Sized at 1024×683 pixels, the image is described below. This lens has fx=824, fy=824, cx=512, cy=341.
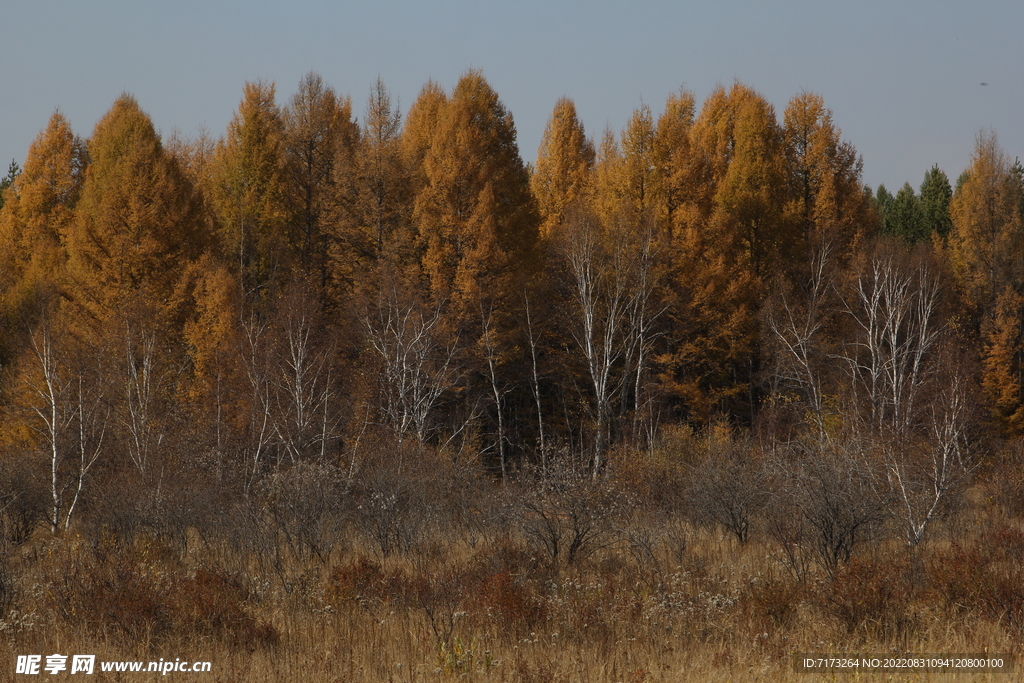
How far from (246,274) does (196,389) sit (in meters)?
7.04

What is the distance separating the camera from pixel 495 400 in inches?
998

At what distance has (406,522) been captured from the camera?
46.6 ft

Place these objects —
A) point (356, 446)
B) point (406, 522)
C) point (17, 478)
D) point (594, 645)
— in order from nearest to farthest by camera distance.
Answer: point (594, 645)
point (406, 522)
point (17, 478)
point (356, 446)

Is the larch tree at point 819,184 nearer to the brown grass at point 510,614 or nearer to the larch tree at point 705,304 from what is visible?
the larch tree at point 705,304

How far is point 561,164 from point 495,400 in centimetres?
1070

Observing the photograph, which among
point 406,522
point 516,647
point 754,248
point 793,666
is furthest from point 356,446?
point 754,248

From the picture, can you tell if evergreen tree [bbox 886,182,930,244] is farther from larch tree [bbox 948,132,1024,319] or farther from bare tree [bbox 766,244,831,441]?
bare tree [bbox 766,244,831,441]

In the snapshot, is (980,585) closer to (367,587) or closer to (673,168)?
(367,587)

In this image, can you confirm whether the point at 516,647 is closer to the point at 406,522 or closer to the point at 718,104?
the point at 406,522

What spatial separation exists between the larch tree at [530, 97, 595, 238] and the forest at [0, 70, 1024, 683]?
13 centimetres

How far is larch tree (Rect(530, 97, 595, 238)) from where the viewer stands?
1193 inches

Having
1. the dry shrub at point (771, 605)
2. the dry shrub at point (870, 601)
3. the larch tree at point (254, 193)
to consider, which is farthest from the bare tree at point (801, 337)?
the larch tree at point (254, 193)

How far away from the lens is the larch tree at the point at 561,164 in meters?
30.3

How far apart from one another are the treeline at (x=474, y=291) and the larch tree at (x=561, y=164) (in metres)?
0.11
